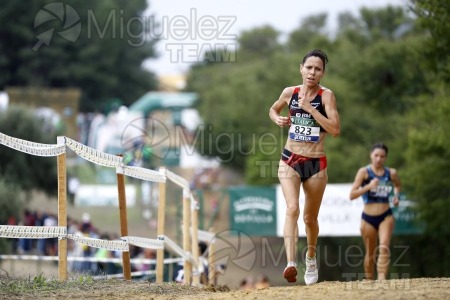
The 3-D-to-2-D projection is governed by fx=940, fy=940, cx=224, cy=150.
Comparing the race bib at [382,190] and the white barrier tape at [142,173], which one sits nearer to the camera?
the white barrier tape at [142,173]

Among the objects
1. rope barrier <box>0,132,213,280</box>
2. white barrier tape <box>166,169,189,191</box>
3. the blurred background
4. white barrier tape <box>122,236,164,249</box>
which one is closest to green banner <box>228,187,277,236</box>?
the blurred background

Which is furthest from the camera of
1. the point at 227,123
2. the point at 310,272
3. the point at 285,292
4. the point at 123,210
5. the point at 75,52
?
the point at 75,52

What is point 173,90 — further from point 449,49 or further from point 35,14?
point 449,49

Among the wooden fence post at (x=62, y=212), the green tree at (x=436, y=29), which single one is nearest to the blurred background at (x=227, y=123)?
the green tree at (x=436, y=29)

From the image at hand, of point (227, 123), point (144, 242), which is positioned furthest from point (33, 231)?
point (227, 123)

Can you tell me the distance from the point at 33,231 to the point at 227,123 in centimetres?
4304

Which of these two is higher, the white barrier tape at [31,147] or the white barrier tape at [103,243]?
the white barrier tape at [31,147]

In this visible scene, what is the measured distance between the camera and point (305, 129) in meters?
10.6

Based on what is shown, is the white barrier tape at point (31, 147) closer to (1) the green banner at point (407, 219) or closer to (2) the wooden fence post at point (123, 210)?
(2) the wooden fence post at point (123, 210)

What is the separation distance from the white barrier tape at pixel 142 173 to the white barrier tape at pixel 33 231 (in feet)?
4.26

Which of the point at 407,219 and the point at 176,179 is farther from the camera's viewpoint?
the point at 407,219

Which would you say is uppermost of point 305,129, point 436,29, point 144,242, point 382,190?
point 436,29

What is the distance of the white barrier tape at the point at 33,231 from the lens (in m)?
10.2

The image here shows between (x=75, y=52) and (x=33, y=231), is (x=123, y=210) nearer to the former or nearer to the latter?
(x=33, y=231)
